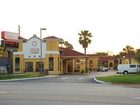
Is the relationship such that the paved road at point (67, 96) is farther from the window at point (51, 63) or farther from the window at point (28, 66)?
the window at point (28, 66)

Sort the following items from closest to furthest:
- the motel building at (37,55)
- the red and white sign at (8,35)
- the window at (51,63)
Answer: the red and white sign at (8,35) < the motel building at (37,55) < the window at (51,63)

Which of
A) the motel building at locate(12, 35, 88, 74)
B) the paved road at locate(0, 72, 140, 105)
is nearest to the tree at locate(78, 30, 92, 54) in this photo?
the motel building at locate(12, 35, 88, 74)

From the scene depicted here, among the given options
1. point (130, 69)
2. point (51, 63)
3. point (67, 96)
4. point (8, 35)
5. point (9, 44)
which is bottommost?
point (67, 96)

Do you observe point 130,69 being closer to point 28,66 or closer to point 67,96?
point 28,66

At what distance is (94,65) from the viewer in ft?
393

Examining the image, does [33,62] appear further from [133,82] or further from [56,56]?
[133,82]

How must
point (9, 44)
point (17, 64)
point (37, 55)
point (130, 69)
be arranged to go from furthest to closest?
point (130, 69), point (17, 64), point (37, 55), point (9, 44)

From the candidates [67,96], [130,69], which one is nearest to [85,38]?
[130,69]

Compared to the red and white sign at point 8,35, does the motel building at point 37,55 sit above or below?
below

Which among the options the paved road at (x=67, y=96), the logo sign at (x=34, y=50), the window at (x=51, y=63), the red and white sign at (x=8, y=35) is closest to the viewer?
the paved road at (x=67, y=96)

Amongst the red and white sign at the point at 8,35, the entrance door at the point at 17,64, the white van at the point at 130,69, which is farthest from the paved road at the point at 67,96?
the white van at the point at 130,69

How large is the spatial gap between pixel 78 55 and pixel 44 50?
26.6 ft

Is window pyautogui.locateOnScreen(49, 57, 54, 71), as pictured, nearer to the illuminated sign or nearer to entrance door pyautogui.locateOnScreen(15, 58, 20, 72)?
entrance door pyautogui.locateOnScreen(15, 58, 20, 72)

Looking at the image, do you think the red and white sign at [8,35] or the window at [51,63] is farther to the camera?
the window at [51,63]
